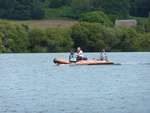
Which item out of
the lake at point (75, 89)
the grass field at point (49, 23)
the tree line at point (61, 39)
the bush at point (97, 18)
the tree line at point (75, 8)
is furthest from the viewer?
the tree line at point (75, 8)

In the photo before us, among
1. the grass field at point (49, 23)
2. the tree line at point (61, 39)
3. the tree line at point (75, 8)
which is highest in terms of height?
the tree line at point (75, 8)

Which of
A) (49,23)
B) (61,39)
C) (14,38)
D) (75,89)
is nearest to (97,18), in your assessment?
(49,23)

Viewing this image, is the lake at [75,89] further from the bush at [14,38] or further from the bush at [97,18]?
the bush at [97,18]

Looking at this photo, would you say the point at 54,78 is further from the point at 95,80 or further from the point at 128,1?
the point at 128,1

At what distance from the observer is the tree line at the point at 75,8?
179 metres

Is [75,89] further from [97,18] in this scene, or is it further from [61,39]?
[97,18]

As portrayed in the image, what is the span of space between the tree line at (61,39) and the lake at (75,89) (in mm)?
52745

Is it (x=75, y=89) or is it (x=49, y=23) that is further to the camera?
(x=49, y=23)

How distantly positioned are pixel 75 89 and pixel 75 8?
128m

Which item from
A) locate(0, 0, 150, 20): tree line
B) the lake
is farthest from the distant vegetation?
the lake

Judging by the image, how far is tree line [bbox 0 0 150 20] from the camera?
17938 cm

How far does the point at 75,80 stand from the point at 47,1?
436ft

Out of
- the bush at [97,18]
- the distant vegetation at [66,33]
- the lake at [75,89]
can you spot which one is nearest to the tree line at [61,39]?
the distant vegetation at [66,33]

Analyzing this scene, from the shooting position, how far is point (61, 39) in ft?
Answer: 463
